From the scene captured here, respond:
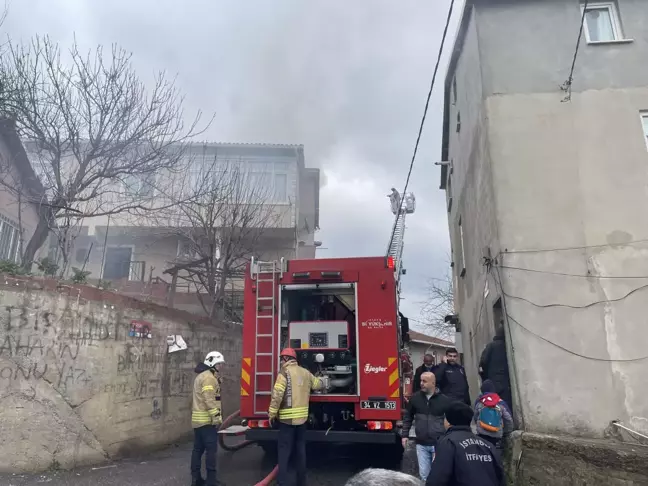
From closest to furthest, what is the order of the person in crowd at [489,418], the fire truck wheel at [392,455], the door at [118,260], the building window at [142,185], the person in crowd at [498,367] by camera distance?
1. the person in crowd at [489,418]
2. the person in crowd at [498,367]
3. the fire truck wheel at [392,455]
4. the building window at [142,185]
5. the door at [118,260]

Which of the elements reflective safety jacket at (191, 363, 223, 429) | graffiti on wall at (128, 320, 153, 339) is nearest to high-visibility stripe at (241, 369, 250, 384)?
reflective safety jacket at (191, 363, 223, 429)

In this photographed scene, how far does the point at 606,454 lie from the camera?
16.6 feet

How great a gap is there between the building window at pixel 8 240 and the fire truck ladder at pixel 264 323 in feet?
31.1

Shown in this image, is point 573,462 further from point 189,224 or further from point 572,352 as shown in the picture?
point 189,224

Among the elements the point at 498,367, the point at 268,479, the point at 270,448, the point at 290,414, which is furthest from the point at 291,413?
the point at 498,367

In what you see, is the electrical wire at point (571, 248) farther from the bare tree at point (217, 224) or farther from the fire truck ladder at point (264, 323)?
the bare tree at point (217, 224)

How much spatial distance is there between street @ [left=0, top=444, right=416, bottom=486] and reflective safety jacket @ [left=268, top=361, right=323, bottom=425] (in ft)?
3.70

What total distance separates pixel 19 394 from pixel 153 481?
6.38 ft

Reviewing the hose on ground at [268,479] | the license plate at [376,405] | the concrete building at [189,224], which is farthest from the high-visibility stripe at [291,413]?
the concrete building at [189,224]

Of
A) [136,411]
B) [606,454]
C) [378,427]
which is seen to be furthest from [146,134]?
[606,454]

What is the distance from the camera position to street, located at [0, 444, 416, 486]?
5.77 meters

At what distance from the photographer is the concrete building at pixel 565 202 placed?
236 inches

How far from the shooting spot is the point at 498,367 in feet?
20.9

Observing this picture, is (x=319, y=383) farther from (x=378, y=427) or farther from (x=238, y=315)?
(x=238, y=315)
